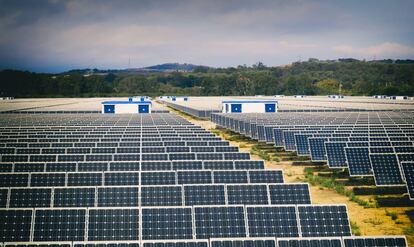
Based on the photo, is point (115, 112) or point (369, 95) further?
point (369, 95)

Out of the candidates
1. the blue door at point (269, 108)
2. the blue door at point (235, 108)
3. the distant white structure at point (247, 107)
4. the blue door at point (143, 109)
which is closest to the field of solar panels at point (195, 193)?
the distant white structure at point (247, 107)

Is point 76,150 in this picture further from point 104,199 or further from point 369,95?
point 369,95

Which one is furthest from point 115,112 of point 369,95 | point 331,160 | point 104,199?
point 369,95

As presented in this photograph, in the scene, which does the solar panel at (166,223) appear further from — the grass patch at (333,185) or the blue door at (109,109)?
the blue door at (109,109)

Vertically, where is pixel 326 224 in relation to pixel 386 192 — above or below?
above

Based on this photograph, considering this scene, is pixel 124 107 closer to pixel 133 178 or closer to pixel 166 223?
pixel 133 178

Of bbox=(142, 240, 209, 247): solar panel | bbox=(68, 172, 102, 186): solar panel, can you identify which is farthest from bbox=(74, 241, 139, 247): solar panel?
bbox=(68, 172, 102, 186): solar panel

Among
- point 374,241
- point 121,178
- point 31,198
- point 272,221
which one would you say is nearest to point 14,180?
point 31,198
